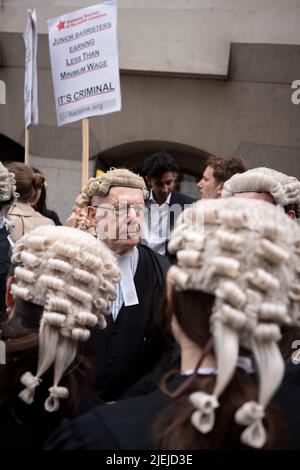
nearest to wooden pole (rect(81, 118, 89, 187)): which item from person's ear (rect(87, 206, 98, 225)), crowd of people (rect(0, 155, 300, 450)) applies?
person's ear (rect(87, 206, 98, 225))

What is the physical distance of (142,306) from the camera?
2.61 meters

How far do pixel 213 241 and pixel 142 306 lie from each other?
55.6 inches

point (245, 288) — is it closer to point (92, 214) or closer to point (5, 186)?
point (92, 214)

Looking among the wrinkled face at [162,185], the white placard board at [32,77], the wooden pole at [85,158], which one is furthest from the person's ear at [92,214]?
the white placard board at [32,77]

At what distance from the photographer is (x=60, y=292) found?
1.53 meters

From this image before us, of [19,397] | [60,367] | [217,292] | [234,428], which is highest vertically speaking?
[217,292]

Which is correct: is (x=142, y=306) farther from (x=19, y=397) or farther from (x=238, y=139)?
(x=238, y=139)

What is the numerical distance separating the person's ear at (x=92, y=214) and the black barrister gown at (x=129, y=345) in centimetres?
45

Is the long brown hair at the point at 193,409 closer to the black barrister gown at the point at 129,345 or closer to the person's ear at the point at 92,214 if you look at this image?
the black barrister gown at the point at 129,345

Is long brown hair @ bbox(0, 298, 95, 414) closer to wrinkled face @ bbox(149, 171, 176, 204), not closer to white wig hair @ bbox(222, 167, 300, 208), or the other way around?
white wig hair @ bbox(222, 167, 300, 208)

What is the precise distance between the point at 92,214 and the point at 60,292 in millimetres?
1510

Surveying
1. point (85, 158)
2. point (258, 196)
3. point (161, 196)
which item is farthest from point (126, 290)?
point (161, 196)

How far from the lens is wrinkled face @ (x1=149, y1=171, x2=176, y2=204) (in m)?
5.11
